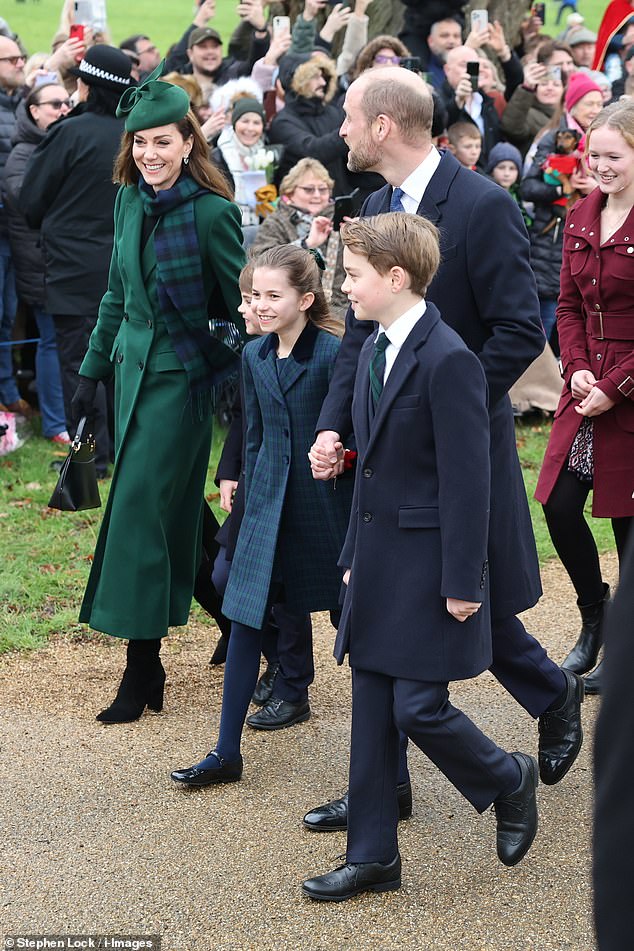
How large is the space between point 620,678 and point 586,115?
835 centimetres

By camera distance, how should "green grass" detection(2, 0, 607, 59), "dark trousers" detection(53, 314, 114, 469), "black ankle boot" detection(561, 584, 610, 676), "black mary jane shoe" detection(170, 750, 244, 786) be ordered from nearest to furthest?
"black mary jane shoe" detection(170, 750, 244, 786)
"black ankle boot" detection(561, 584, 610, 676)
"dark trousers" detection(53, 314, 114, 469)
"green grass" detection(2, 0, 607, 59)

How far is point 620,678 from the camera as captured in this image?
1329 mm

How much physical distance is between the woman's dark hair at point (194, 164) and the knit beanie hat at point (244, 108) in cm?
371

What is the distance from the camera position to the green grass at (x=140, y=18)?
76.3 ft

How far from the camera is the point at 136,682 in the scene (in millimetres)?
4629

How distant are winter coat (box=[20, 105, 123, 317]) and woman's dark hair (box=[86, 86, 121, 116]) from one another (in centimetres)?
3

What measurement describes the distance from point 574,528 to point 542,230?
15.8 ft

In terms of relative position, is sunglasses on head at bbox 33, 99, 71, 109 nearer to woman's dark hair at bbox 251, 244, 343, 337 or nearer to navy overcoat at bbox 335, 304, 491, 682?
woman's dark hair at bbox 251, 244, 343, 337

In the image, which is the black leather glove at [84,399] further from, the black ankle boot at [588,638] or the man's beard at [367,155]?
the black ankle boot at [588,638]

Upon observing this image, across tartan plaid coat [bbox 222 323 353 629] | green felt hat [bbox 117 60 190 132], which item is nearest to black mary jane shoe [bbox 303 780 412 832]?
tartan plaid coat [bbox 222 323 353 629]

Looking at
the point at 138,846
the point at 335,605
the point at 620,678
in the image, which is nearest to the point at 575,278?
the point at 335,605

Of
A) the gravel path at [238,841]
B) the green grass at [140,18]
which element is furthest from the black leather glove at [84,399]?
the green grass at [140,18]

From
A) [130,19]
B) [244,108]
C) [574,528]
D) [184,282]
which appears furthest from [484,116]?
[130,19]

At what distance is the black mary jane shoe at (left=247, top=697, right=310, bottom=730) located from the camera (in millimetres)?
4598
